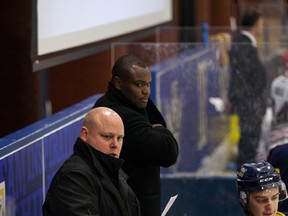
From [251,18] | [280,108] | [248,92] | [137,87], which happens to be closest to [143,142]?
[137,87]

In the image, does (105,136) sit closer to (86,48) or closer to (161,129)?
(161,129)

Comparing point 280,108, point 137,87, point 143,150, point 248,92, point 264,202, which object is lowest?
point 280,108

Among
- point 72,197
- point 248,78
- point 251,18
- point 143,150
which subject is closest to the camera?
point 72,197

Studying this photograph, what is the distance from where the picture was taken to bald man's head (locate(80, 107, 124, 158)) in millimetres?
4395

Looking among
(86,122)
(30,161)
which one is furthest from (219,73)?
(86,122)

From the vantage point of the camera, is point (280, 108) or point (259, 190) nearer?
point (259, 190)

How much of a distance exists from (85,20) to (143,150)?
337cm

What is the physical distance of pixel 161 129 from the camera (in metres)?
5.27

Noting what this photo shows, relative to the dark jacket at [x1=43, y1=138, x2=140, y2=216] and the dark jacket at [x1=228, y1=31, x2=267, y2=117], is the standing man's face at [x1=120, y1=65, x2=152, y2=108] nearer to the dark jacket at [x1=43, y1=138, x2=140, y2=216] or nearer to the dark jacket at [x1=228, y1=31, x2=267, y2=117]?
the dark jacket at [x1=43, y1=138, x2=140, y2=216]

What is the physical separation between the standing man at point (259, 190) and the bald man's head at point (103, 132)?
74 cm

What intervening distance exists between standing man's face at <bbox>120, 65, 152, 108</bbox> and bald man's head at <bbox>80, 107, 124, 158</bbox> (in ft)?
2.72

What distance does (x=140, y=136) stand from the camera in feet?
16.9

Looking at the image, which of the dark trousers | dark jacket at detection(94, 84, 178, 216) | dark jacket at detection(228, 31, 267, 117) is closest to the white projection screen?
dark jacket at detection(228, 31, 267, 117)

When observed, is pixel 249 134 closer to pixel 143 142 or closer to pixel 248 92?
pixel 248 92
